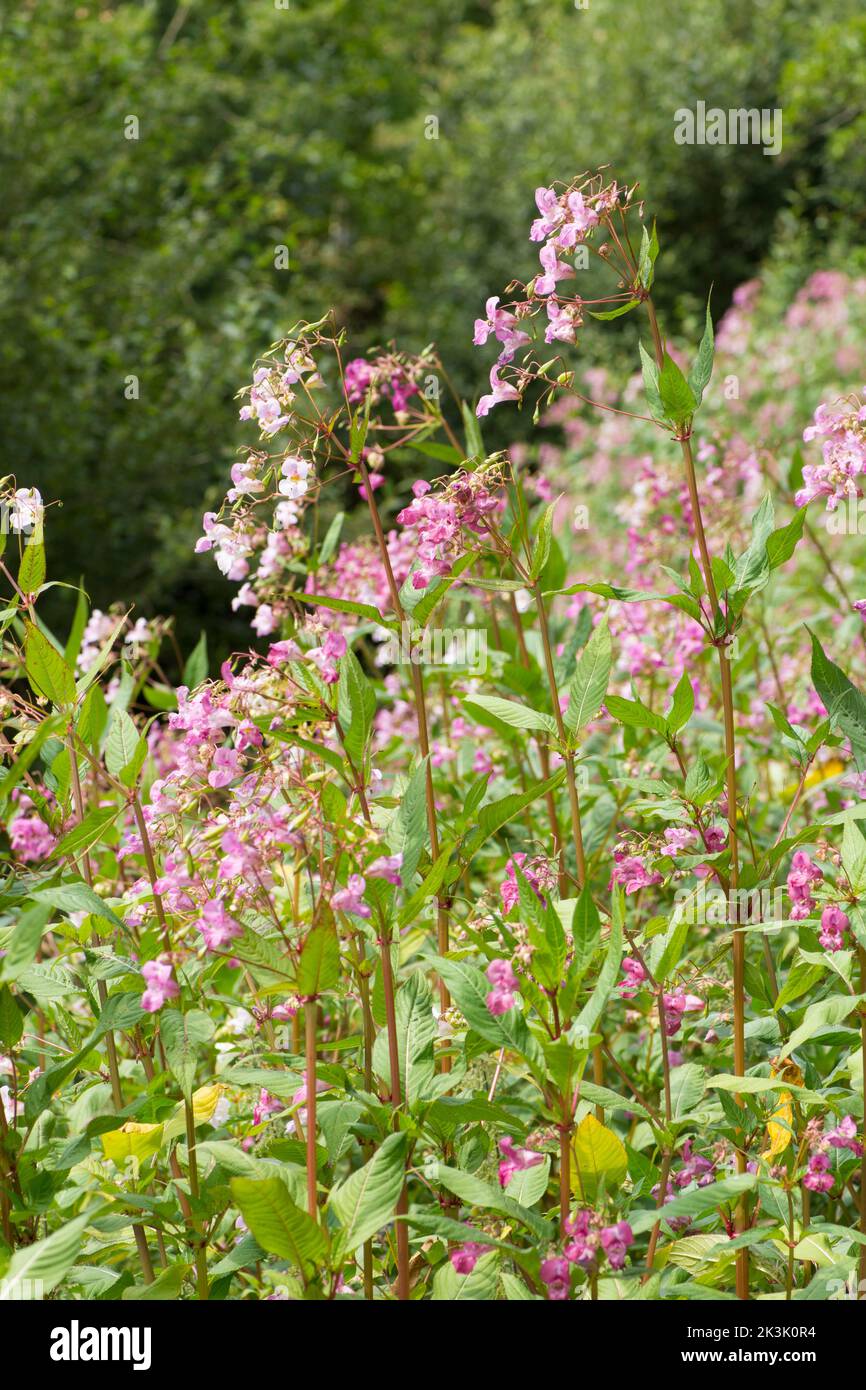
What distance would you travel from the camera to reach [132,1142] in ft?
4.94

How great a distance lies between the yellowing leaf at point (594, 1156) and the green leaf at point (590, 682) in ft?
1.56

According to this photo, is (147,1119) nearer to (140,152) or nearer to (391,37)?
(140,152)

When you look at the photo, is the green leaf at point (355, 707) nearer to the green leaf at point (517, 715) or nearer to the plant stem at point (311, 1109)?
the green leaf at point (517, 715)

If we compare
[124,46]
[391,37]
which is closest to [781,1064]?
[124,46]

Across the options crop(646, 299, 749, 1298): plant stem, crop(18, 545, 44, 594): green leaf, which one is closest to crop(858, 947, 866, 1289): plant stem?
crop(646, 299, 749, 1298): plant stem

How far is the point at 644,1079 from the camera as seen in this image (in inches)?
81.1

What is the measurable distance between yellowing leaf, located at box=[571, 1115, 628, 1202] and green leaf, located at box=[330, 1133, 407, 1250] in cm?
19

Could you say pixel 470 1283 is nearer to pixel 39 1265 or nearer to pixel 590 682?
pixel 39 1265

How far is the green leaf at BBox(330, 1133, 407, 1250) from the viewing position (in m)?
1.23

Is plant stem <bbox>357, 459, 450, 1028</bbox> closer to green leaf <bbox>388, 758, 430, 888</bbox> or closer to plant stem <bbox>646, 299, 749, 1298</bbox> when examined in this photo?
green leaf <bbox>388, 758, 430, 888</bbox>

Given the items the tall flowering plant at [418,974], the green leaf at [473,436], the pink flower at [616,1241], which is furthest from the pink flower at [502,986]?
the green leaf at [473,436]

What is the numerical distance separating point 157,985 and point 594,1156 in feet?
1.57

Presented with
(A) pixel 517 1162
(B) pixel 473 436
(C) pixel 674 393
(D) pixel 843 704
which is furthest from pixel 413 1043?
(B) pixel 473 436

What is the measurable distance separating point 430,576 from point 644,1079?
3.11 ft
